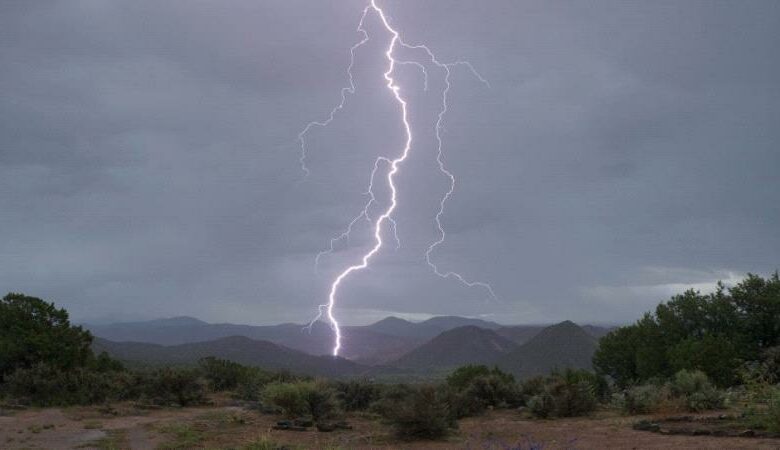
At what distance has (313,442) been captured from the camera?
13.3 m

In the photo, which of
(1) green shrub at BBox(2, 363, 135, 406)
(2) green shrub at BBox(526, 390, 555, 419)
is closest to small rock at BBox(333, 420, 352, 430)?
(2) green shrub at BBox(526, 390, 555, 419)

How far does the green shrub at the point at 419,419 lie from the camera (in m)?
13.4

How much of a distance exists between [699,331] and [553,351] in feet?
160

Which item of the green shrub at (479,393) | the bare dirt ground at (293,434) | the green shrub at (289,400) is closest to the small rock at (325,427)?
the bare dirt ground at (293,434)

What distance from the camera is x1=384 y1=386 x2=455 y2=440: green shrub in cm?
1344

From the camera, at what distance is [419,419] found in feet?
44.0

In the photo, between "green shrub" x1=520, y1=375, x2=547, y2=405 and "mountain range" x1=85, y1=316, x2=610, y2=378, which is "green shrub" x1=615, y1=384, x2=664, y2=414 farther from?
"mountain range" x1=85, y1=316, x2=610, y2=378

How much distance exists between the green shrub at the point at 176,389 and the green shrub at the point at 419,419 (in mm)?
10659

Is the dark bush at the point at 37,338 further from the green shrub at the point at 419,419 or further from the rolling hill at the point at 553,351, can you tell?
the rolling hill at the point at 553,351

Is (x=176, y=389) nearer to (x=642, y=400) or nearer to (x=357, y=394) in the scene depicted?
(x=357, y=394)

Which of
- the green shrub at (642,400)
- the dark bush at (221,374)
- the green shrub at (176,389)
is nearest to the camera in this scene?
the green shrub at (642,400)

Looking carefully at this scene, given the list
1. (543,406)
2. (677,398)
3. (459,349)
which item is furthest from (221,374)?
(459,349)

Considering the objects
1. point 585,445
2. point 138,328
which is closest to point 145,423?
point 585,445

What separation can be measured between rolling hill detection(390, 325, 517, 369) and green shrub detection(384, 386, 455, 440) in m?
69.1
